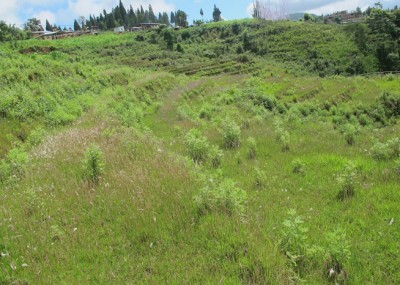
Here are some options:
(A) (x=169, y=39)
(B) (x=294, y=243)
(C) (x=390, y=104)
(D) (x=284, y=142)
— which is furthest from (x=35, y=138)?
(A) (x=169, y=39)

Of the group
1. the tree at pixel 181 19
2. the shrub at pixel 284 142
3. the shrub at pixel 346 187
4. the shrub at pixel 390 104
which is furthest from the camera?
the tree at pixel 181 19

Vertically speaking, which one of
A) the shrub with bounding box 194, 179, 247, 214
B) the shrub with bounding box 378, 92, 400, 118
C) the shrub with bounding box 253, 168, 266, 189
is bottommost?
the shrub with bounding box 378, 92, 400, 118

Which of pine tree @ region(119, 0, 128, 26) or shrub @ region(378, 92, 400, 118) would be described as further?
pine tree @ region(119, 0, 128, 26)

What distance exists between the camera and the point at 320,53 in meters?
82.8

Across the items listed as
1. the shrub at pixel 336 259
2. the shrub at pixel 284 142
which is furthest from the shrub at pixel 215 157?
the shrub at pixel 336 259

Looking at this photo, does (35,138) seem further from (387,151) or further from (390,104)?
(390,104)

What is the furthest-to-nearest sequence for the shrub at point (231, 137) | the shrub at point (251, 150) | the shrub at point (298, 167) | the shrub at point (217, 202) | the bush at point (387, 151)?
the shrub at point (231, 137) < the shrub at point (251, 150) < the bush at point (387, 151) < the shrub at point (298, 167) < the shrub at point (217, 202)

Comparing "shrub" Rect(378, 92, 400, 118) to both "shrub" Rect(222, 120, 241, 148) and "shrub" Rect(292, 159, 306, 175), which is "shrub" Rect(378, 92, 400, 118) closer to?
"shrub" Rect(222, 120, 241, 148)

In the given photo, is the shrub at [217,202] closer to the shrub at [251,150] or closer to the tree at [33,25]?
the shrub at [251,150]

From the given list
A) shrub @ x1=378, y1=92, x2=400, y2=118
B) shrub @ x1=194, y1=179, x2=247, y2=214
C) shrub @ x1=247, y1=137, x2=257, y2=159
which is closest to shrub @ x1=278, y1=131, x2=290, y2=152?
shrub @ x1=247, y1=137, x2=257, y2=159

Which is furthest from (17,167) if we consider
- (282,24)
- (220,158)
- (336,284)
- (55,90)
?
(282,24)

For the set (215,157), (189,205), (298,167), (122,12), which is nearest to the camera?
(189,205)

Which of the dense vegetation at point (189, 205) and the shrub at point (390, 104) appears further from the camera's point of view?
the shrub at point (390, 104)

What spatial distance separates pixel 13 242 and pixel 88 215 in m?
1.25
